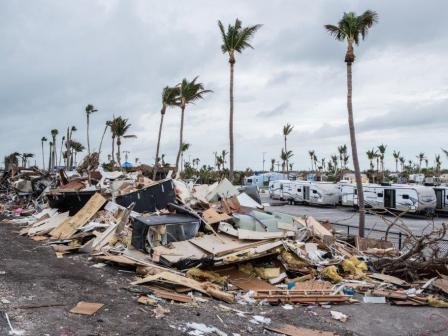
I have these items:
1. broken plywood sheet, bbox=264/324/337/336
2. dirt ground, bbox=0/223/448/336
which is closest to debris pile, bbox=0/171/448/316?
dirt ground, bbox=0/223/448/336

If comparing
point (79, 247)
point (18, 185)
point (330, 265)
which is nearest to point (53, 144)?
point (18, 185)

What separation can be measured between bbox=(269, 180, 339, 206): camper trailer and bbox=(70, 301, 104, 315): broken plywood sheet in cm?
3025

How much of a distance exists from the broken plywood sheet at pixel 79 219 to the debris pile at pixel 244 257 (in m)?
0.05

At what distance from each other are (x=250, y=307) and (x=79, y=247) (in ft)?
19.5

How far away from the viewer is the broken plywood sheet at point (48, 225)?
46.6ft

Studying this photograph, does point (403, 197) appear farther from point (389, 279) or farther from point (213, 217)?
point (213, 217)

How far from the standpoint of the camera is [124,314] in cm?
630

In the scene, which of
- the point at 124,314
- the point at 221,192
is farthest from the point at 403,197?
the point at 124,314

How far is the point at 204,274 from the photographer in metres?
8.80

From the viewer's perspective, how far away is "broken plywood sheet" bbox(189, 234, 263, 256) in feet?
30.1

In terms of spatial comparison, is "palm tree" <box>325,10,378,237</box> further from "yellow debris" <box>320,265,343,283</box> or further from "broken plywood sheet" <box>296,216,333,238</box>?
"yellow debris" <box>320,265,343,283</box>

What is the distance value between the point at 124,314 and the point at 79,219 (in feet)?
26.4

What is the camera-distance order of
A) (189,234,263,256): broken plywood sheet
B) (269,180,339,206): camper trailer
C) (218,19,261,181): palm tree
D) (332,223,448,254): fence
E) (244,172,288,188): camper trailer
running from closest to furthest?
(189,234,263,256): broken plywood sheet
(332,223,448,254): fence
(218,19,261,181): palm tree
(269,180,339,206): camper trailer
(244,172,288,188): camper trailer

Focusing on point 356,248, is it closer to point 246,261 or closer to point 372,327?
point 246,261
